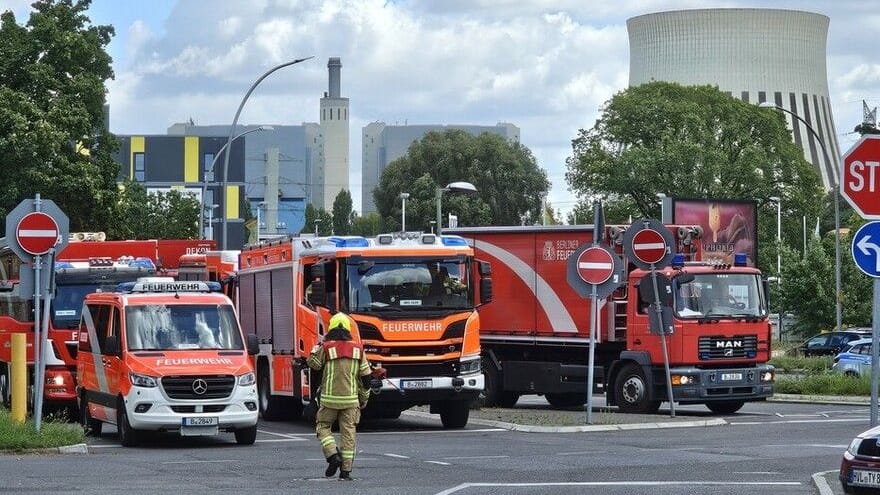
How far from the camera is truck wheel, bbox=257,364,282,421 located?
2950 cm

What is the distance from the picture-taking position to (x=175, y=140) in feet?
515

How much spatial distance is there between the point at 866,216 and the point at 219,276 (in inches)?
798

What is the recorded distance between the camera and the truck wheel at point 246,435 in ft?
77.9

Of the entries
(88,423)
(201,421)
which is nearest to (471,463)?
(201,421)

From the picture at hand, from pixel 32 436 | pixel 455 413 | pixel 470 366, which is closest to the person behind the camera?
pixel 32 436

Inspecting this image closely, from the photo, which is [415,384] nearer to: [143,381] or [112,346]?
[143,381]

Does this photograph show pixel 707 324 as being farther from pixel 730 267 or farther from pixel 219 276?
pixel 219 276

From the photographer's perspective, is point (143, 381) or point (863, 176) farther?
point (143, 381)

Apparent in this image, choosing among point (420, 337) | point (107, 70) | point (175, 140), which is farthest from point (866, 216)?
point (175, 140)

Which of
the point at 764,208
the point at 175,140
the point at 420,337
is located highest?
the point at 175,140

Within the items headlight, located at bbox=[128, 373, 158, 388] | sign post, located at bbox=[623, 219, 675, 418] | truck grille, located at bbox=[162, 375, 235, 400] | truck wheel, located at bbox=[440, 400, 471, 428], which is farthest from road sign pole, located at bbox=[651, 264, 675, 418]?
headlight, located at bbox=[128, 373, 158, 388]

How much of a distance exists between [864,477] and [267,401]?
54.7 ft

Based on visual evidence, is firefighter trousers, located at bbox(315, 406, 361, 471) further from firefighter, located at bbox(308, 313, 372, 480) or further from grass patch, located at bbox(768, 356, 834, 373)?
grass patch, located at bbox(768, 356, 834, 373)

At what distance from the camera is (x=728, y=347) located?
1193 inches
